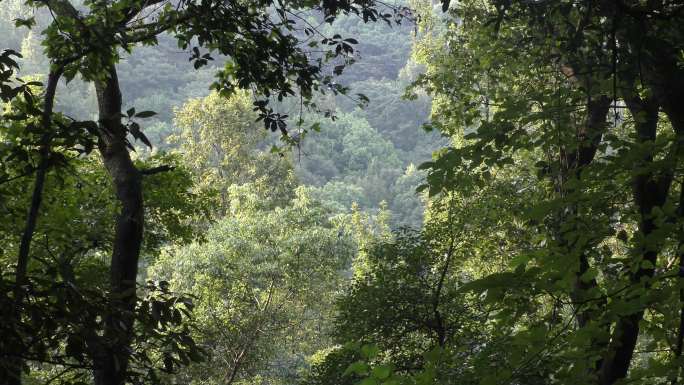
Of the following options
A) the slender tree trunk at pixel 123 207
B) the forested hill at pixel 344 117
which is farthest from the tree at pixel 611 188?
the forested hill at pixel 344 117

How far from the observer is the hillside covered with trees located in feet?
7.84

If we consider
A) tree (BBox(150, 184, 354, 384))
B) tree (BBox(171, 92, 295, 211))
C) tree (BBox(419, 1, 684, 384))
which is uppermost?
tree (BBox(171, 92, 295, 211))

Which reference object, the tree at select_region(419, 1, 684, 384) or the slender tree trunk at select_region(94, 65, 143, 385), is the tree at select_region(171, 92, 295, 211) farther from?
the tree at select_region(419, 1, 684, 384)

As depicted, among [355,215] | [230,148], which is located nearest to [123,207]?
[355,215]

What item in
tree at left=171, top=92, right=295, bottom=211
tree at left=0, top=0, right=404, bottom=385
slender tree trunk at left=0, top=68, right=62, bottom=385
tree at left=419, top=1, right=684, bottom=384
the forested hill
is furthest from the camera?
the forested hill

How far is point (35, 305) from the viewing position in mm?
2156

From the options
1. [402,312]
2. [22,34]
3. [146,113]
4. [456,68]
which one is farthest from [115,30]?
[22,34]

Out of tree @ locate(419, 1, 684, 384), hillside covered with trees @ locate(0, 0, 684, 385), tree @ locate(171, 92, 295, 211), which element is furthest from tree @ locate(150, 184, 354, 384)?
tree @ locate(419, 1, 684, 384)

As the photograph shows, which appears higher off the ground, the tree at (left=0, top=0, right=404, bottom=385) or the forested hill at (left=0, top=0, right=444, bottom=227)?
the forested hill at (left=0, top=0, right=444, bottom=227)

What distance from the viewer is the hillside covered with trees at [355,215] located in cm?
239

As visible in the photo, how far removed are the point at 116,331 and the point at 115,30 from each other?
173 cm

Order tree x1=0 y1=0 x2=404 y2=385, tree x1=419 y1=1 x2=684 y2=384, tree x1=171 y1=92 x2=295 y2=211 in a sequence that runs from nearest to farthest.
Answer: tree x1=419 y1=1 x2=684 y2=384 → tree x1=0 y1=0 x2=404 y2=385 → tree x1=171 y1=92 x2=295 y2=211

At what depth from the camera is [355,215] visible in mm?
25328

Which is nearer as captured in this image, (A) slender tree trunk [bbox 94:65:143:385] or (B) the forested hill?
(A) slender tree trunk [bbox 94:65:143:385]
